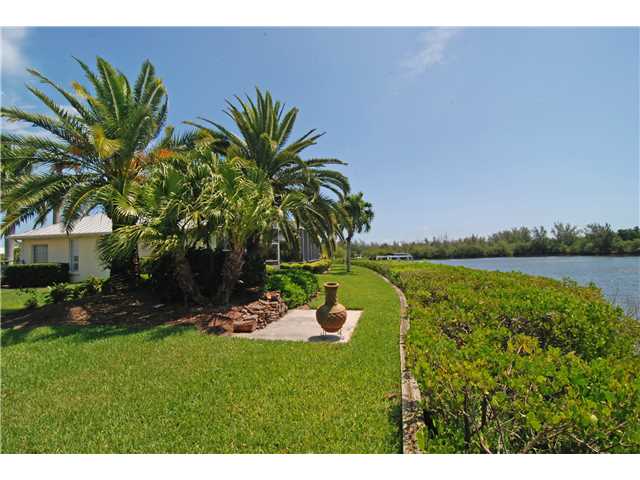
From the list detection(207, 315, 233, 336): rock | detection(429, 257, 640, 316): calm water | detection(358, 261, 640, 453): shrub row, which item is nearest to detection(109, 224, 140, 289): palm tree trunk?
detection(207, 315, 233, 336): rock

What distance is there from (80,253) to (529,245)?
64467 millimetres

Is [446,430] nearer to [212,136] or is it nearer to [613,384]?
[613,384]

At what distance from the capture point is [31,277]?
1619cm

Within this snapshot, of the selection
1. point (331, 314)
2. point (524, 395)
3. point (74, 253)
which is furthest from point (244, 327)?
point (74, 253)

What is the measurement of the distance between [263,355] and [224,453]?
2.62 metres

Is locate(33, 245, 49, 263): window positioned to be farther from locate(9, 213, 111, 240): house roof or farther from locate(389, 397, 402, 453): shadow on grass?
locate(389, 397, 402, 453): shadow on grass

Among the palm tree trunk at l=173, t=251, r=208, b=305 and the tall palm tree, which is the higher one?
the tall palm tree

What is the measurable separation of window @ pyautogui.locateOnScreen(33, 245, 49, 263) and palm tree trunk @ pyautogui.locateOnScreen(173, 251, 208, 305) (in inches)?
593

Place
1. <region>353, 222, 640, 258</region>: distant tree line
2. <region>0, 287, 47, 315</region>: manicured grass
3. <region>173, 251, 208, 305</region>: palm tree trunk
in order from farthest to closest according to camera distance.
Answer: <region>353, 222, 640, 258</region>: distant tree line < <region>0, 287, 47, 315</region>: manicured grass < <region>173, 251, 208, 305</region>: palm tree trunk

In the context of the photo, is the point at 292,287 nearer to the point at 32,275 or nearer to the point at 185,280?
the point at 185,280

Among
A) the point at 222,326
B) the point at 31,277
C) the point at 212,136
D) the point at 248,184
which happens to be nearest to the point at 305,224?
the point at 248,184

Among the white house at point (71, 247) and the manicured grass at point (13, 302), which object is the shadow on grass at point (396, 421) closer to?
the manicured grass at point (13, 302)

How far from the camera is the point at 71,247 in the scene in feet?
57.2

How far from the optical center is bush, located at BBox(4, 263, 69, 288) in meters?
16.1
